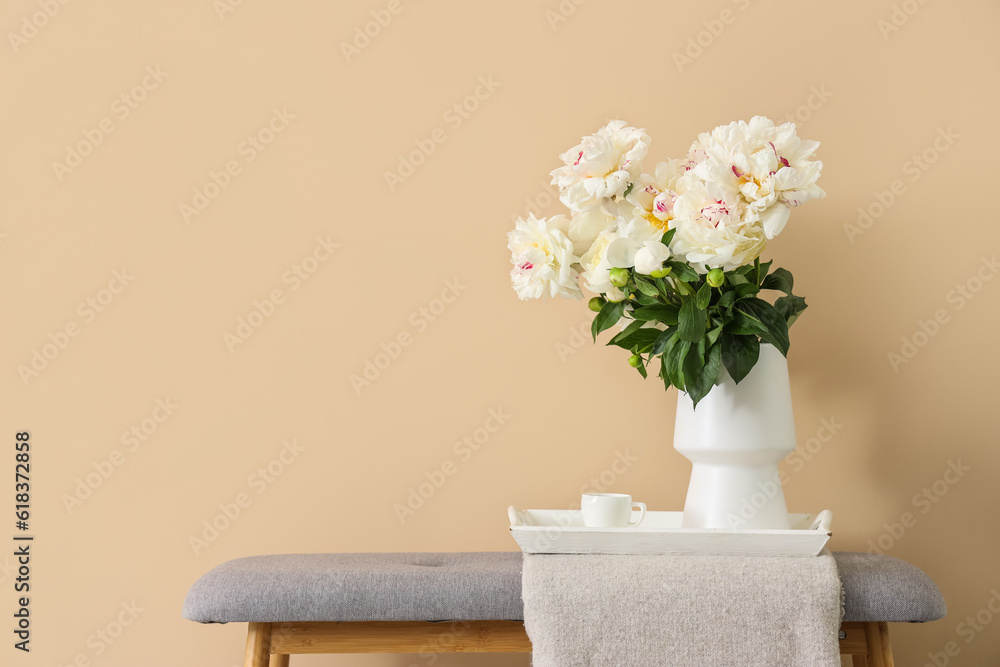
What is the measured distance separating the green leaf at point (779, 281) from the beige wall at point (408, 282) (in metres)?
0.24

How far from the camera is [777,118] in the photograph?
53.5 inches

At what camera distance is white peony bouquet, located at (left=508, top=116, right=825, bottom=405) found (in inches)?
35.8

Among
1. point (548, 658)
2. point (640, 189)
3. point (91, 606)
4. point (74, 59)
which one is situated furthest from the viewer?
point (74, 59)

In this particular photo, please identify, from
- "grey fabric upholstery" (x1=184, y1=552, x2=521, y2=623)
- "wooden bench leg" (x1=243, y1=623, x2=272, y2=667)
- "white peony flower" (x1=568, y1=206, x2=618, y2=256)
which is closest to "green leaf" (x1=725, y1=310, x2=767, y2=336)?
"white peony flower" (x1=568, y1=206, x2=618, y2=256)

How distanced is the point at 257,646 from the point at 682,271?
70 centimetres

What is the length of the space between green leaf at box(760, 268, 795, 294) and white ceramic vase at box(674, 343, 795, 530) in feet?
0.40

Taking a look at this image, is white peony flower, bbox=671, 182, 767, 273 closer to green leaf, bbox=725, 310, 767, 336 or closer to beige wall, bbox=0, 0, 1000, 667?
green leaf, bbox=725, 310, 767, 336

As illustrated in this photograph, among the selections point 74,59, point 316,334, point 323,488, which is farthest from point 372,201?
point 74,59

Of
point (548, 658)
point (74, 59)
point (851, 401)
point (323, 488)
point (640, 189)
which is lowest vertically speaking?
point (548, 658)

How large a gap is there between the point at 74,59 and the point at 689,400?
4.13 ft

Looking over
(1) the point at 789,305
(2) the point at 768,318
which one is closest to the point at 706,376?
(2) the point at 768,318

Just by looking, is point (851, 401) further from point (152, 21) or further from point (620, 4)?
point (152, 21)

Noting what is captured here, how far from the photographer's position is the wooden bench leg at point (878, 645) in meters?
0.90

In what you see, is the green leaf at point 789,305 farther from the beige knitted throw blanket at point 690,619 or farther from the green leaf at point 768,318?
the beige knitted throw blanket at point 690,619
